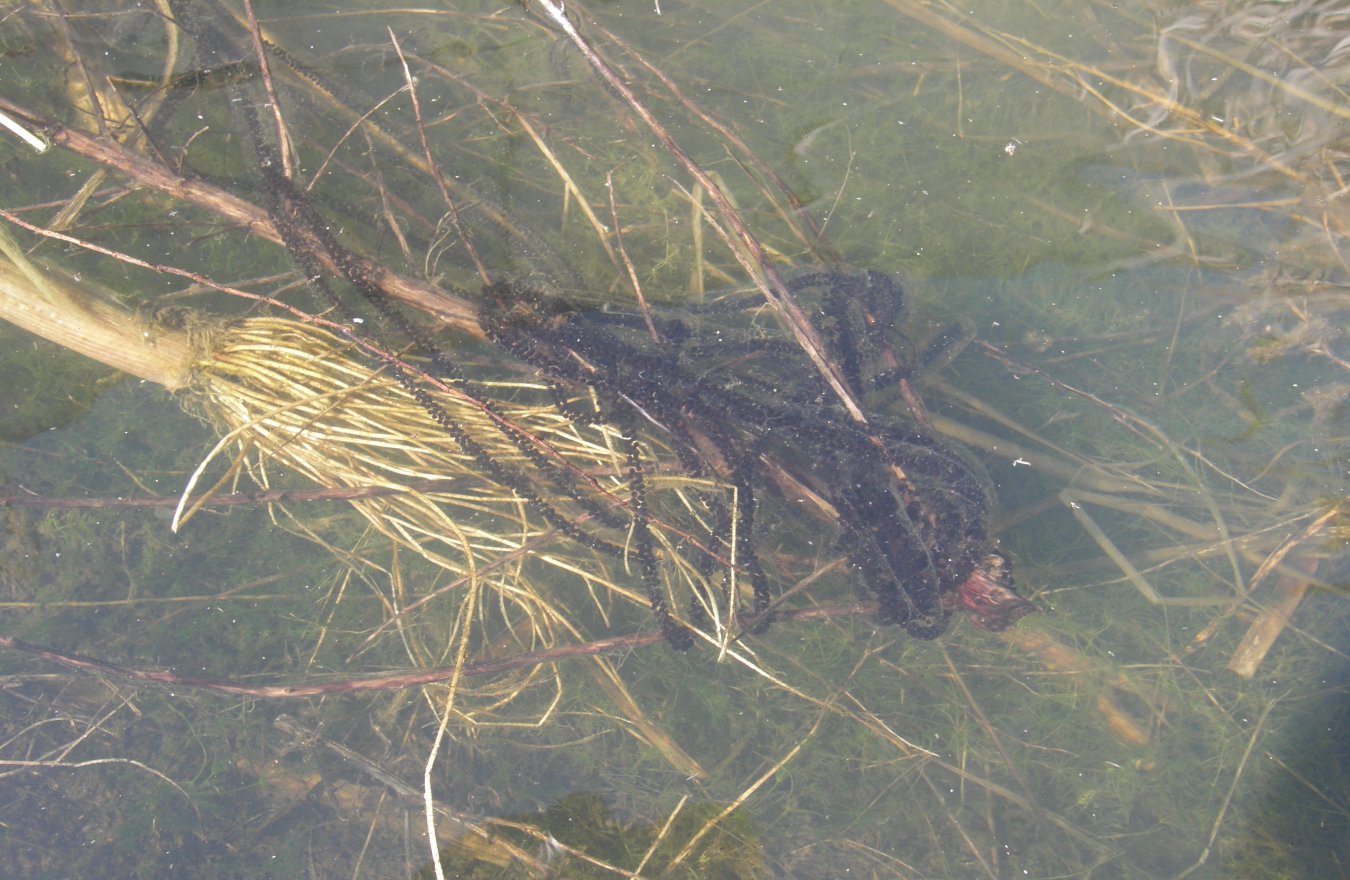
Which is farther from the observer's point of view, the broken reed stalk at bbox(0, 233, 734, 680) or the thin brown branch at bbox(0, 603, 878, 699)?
the thin brown branch at bbox(0, 603, 878, 699)

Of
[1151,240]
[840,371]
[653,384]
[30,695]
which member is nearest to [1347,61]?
[1151,240]

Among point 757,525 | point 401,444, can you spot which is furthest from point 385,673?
point 757,525

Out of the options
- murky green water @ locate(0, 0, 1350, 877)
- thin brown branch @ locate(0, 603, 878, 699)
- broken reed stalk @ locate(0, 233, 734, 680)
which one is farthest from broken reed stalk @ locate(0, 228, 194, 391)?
thin brown branch @ locate(0, 603, 878, 699)

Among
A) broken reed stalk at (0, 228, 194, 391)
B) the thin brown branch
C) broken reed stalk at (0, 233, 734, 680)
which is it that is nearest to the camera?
broken reed stalk at (0, 228, 194, 391)

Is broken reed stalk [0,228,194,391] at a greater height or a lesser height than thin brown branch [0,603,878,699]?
greater

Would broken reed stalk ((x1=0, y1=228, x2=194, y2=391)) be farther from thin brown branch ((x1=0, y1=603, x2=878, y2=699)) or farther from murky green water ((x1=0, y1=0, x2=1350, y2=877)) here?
thin brown branch ((x1=0, y1=603, x2=878, y2=699))

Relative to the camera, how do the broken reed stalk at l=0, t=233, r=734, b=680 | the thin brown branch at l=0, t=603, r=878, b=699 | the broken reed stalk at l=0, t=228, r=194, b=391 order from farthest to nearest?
the thin brown branch at l=0, t=603, r=878, b=699 < the broken reed stalk at l=0, t=233, r=734, b=680 < the broken reed stalk at l=0, t=228, r=194, b=391

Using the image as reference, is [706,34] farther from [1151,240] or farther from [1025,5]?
[1151,240]

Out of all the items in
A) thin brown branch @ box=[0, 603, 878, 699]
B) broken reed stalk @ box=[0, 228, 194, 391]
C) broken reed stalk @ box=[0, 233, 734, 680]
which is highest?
broken reed stalk @ box=[0, 228, 194, 391]

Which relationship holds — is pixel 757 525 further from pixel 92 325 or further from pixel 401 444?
pixel 92 325
